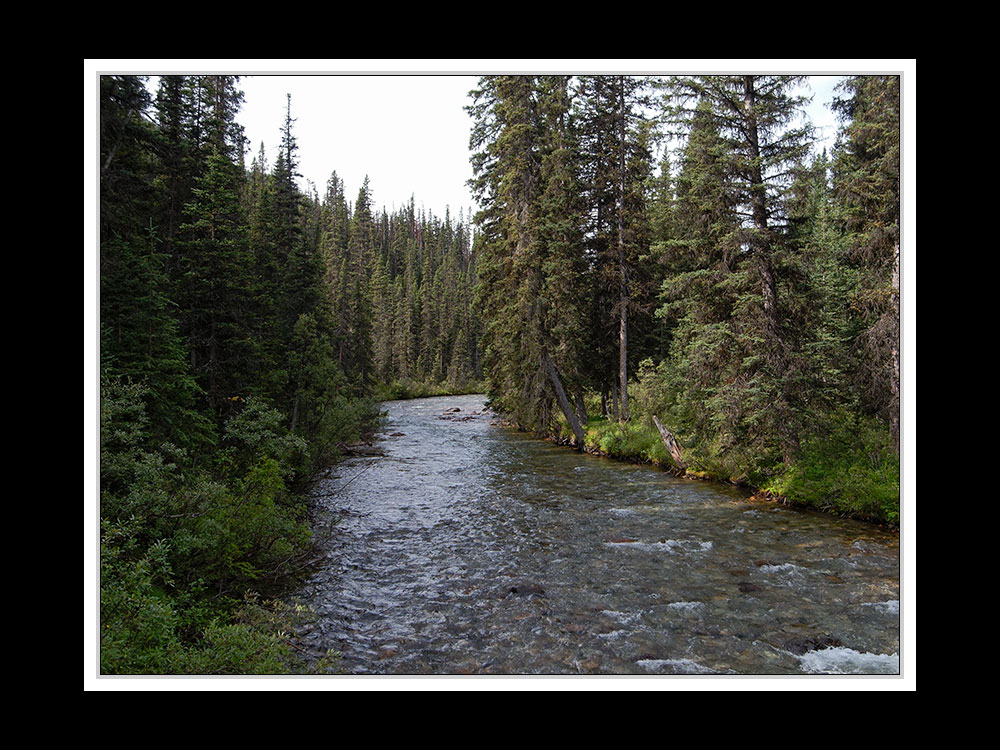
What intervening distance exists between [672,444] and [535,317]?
24.9ft

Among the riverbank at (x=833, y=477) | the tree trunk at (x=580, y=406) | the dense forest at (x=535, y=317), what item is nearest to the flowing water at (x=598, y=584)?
the riverbank at (x=833, y=477)

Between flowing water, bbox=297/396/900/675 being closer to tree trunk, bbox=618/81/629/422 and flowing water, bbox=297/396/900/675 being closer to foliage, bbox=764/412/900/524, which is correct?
foliage, bbox=764/412/900/524

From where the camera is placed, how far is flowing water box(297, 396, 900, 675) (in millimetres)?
5727

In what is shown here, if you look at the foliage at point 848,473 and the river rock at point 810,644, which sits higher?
the foliage at point 848,473

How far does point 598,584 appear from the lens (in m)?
7.60

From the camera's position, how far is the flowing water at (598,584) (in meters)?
5.73

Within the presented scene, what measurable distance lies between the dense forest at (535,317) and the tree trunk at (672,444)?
0.07m

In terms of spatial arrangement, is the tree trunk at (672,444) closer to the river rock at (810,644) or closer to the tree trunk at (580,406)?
the tree trunk at (580,406)

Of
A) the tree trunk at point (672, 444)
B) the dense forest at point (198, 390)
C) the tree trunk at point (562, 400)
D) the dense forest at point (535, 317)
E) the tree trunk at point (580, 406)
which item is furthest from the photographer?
the tree trunk at point (580, 406)

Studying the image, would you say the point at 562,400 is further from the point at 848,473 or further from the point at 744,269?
the point at 848,473

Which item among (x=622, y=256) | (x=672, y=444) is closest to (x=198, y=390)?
(x=672, y=444)

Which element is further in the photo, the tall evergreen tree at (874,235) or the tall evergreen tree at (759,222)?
the tall evergreen tree at (759,222)
